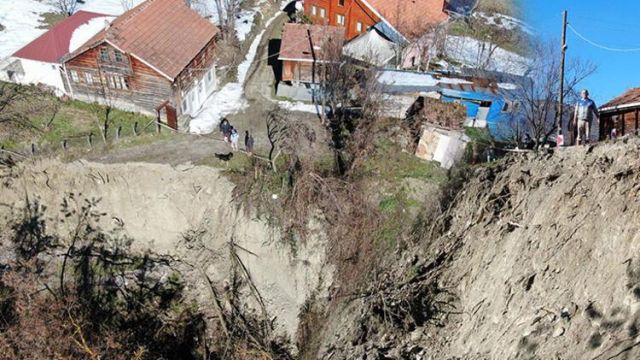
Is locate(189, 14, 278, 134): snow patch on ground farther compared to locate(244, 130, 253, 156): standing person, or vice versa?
locate(189, 14, 278, 134): snow patch on ground

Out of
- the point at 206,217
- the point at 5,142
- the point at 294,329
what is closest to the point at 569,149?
the point at 294,329

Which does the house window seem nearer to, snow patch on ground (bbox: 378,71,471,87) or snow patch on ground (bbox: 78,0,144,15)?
snow patch on ground (bbox: 78,0,144,15)


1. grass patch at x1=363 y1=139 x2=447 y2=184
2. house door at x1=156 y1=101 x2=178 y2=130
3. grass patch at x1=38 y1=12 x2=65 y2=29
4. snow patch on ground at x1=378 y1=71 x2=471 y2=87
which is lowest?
grass patch at x1=363 y1=139 x2=447 y2=184

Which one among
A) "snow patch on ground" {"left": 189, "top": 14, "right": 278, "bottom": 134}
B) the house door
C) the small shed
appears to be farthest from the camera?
"snow patch on ground" {"left": 189, "top": 14, "right": 278, "bottom": 134}

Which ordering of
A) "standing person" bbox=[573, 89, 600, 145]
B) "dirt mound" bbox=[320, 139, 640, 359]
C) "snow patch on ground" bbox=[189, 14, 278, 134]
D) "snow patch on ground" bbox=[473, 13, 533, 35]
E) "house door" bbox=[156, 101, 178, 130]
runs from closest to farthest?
"dirt mound" bbox=[320, 139, 640, 359] → "standing person" bbox=[573, 89, 600, 145] → "house door" bbox=[156, 101, 178, 130] → "snow patch on ground" bbox=[189, 14, 278, 134] → "snow patch on ground" bbox=[473, 13, 533, 35]

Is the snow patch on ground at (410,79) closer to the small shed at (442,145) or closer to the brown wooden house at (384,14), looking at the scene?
the small shed at (442,145)

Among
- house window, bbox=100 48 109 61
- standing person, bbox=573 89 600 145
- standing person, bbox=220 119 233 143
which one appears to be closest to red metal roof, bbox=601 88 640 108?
standing person, bbox=573 89 600 145

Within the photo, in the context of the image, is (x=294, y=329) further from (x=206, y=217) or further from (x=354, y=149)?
(x=354, y=149)
